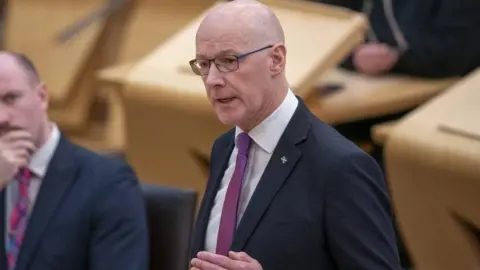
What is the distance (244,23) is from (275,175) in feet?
0.75

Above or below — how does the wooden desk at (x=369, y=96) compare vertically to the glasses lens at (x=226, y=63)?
below

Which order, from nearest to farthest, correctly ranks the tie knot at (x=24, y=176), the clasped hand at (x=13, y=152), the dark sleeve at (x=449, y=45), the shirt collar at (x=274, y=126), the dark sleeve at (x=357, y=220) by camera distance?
1. the dark sleeve at (x=357, y=220)
2. the shirt collar at (x=274, y=126)
3. the clasped hand at (x=13, y=152)
4. the tie knot at (x=24, y=176)
5. the dark sleeve at (x=449, y=45)

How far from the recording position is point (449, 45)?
118 inches

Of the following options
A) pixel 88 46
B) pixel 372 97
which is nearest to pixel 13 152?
pixel 372 97

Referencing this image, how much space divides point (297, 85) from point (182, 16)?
5.66 ft

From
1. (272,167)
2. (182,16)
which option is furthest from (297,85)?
(182,16)

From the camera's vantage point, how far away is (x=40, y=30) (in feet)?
14.6

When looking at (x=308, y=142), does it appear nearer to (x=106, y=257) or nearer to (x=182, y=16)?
(x=106, y=257)

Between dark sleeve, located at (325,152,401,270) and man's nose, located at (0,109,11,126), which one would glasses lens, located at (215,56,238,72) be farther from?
man's nose, located at (0,109,11,126)

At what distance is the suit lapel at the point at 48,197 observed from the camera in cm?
187

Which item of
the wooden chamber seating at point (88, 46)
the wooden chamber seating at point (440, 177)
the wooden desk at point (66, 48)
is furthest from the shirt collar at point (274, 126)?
the wooden desk at point (66, 48)

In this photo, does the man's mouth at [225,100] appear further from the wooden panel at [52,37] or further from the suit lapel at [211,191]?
the wooden panel at [52,37]

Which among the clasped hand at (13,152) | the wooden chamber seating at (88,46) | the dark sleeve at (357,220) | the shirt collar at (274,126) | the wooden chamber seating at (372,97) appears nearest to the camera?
the dark sleeve at (357,220)

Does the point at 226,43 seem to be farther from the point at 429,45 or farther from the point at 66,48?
the point at 66,48
